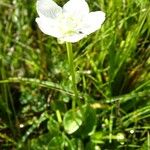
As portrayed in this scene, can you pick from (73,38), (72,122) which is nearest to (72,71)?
(73,38)

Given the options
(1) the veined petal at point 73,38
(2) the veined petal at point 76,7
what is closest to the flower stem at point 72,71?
(1) the veined petal at point 73,38

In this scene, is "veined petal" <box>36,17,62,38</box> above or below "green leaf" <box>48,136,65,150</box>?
above

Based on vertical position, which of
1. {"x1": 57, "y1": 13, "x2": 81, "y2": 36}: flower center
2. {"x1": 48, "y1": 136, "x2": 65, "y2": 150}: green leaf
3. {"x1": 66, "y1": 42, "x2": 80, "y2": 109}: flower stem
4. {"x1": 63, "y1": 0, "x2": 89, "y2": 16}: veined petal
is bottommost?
{"x1": 48, "y1": 136, "x2": 65, "y2": 150}: green leaf

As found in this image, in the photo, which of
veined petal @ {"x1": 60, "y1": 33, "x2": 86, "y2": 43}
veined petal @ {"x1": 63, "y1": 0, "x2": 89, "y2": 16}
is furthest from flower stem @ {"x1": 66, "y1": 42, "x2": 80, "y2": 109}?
veined petal @ {"x1": 63, "y1": 0, "x2": 89, "y2": 16}

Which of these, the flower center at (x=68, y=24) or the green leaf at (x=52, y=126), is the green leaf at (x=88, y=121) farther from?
the flower center at (x=68, y=24)

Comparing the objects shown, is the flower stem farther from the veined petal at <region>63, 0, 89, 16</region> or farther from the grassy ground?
the veined petal at <region>63, 0, 89, 16</region>

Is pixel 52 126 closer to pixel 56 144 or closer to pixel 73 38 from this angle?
pixel 56 144

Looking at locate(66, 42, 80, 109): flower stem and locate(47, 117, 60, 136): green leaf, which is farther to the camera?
locate(47, 117, 60, 136): green leaf
